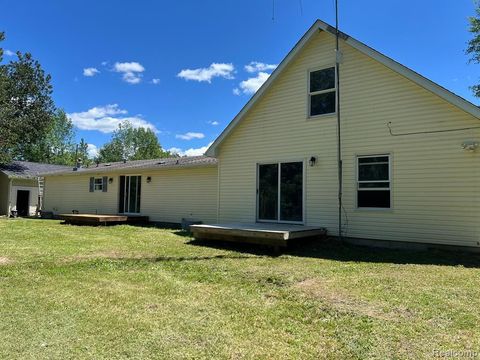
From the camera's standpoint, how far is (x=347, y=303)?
5.16 metres

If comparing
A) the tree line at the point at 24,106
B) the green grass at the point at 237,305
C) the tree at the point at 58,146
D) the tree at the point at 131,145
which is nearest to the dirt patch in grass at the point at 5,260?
the green grass at the point at 237,305

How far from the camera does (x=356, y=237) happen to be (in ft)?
34.1

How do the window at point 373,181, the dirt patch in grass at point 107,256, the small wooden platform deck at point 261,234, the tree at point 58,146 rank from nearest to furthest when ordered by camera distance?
the dirt patch in grass at point 107,256
the small wooden platform deck at point 261,234
the window at point 373,181
the tree at point 58,146

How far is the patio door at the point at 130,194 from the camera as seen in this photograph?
1894 centimetres

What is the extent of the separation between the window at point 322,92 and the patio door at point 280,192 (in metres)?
1.69

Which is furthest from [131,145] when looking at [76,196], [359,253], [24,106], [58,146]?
[359,253]

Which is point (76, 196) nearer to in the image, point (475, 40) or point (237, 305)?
point (237, 305)

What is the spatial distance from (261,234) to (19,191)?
920 inches

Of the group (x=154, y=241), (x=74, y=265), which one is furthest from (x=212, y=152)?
(x=74, y=265)

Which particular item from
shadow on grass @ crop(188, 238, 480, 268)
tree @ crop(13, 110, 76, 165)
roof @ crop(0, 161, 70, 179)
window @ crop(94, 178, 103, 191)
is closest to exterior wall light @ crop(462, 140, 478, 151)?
shadow on grass @ crop(188, 238, 480, 268)

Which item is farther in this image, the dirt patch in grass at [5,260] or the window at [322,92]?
the window at [322,92]

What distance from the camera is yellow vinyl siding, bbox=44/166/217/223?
15.6 metres

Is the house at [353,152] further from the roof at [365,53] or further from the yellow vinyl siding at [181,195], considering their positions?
the yellow vinyl siding at [181,195]

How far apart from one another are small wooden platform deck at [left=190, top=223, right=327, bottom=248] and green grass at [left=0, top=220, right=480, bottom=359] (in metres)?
0.66
